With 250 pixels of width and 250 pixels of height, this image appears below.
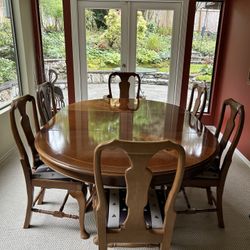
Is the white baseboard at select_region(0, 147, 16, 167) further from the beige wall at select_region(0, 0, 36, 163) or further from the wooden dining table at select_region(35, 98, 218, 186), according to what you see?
the wooden dining table at select_region(35, 98, 218, 186)

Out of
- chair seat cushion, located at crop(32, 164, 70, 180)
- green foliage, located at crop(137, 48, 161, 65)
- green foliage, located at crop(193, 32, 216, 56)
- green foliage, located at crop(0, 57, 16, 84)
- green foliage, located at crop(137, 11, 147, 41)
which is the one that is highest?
green foliage, located at crop(137, 11, 147, 41)

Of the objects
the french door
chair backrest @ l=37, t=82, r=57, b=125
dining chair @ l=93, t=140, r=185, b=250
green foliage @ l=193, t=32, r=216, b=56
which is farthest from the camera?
green foliage @ l=193, t=32, r=216, b=56

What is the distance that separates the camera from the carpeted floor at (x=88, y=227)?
5.59ft

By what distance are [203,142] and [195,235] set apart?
29.3 inches

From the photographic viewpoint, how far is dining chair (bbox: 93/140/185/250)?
1005 millimetres

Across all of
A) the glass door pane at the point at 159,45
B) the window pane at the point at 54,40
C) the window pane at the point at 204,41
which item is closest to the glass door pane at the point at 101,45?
the glass door pane at the point at 159,45

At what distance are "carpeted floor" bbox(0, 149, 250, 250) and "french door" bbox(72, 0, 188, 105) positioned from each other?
2.15m

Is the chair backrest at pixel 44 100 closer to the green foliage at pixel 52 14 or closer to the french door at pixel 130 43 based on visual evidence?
the french door at pixel 130 43

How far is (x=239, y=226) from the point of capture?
1.90 meters

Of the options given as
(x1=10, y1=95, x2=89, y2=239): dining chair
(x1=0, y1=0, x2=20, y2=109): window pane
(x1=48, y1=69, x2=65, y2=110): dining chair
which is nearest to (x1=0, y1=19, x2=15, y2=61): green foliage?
(x1=0, y1=0, x2=20, y2=109): window pane

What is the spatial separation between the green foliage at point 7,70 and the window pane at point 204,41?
8.89 feet

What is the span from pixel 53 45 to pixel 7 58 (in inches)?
34.2

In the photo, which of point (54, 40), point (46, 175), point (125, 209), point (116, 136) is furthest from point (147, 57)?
point (125, 209)

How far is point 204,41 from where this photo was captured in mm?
3777
